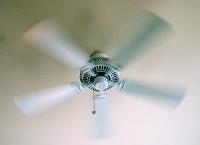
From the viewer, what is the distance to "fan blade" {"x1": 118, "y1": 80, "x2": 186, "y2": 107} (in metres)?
1.45

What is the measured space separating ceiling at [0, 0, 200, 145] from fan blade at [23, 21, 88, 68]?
259 millimetres

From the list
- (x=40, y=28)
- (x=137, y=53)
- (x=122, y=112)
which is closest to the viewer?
(x=40, y=28)

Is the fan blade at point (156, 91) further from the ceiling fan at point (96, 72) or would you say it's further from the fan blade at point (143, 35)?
the fan blade at point (143, 35)

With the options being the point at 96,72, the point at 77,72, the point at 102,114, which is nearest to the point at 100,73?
the point at 96,72

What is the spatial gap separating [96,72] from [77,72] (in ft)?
1.08

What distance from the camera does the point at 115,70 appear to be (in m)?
1.52

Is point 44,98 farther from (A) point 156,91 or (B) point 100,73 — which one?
(A) point 156,91

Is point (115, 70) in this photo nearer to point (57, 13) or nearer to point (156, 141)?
point (57, 13)

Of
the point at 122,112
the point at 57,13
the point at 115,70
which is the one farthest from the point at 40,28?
the point at 122,112

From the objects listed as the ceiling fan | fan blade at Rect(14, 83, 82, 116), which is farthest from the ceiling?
fan blade at Rect(14, 83, 82, 116)

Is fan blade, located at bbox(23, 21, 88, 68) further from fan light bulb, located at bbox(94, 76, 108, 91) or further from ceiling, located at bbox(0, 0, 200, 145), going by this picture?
ceiling, located at bbox(0, 0, 200, 145)

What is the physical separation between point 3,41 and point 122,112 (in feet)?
3.29

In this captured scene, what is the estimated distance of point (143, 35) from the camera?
1255mm

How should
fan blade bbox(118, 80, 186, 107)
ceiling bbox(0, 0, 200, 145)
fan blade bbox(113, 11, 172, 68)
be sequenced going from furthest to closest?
ceiling bbox(0, 0, 200, 145) < fan blade bbox(118, 80, 186, 107) < fan blade bbox(113, 11, 172, 68)
